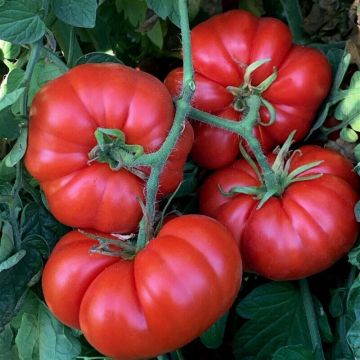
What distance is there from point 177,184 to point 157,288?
0.63ft

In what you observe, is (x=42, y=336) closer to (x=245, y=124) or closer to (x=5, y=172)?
(x=5, y=172)

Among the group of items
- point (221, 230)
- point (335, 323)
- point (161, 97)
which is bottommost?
point (335, 323)

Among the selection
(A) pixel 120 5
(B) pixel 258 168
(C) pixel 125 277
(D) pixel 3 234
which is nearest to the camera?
(C) pixel 125 277

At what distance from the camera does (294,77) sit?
1085 mm

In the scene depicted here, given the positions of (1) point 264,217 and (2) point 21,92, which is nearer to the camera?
(2) point 21,92

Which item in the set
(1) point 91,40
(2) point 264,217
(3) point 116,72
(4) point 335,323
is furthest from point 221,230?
(1) point 91,40

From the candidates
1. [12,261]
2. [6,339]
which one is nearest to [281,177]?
[12,261]

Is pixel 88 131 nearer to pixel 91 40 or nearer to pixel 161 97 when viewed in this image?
pixel 161 97

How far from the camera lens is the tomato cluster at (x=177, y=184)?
0.86 meters

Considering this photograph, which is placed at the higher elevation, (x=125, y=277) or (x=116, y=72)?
(x=116, y=72)

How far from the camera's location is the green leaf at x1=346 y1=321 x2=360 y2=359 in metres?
0.98

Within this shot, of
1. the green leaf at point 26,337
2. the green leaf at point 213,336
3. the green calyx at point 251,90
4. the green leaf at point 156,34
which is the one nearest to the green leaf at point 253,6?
the green leaf at point 156,34

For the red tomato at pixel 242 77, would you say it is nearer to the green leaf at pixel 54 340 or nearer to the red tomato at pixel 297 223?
the red tomato at pixel 297 223

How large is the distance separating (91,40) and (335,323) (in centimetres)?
66
